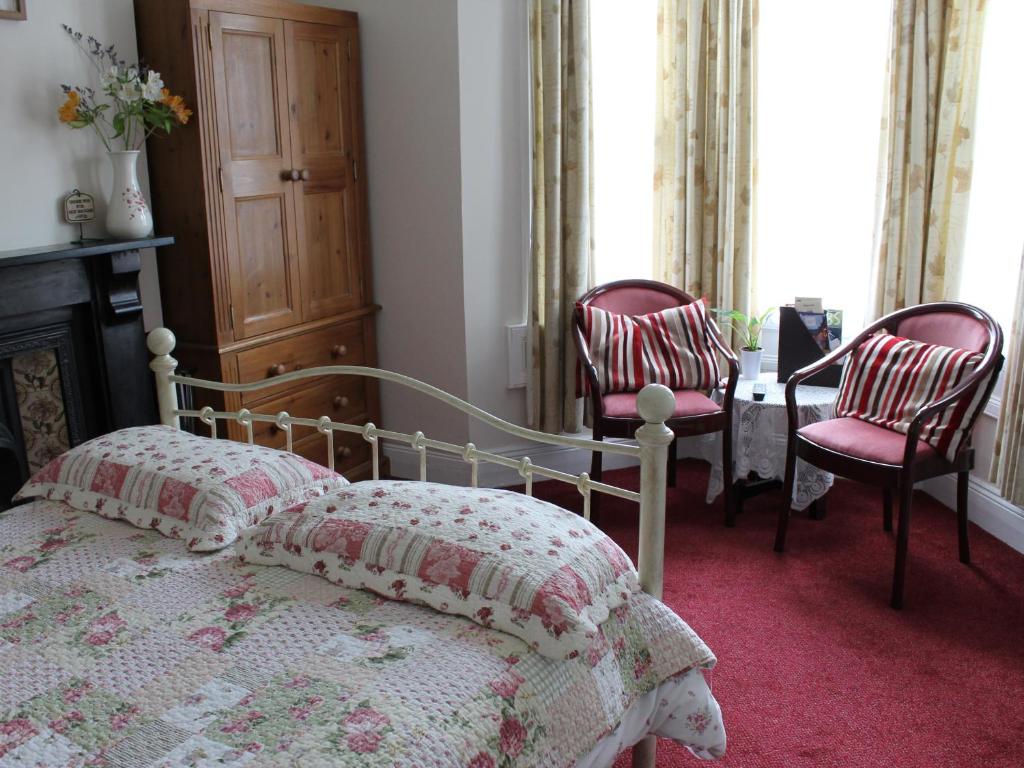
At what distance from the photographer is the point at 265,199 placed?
360 cm

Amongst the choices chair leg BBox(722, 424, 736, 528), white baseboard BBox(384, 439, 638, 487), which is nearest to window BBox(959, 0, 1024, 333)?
chair leg BBox(722, 424, 736, 528)

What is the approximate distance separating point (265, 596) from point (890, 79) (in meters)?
3.11

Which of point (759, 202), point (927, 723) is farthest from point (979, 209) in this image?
point (927, 723)

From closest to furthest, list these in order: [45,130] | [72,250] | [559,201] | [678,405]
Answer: [72,250]
[45,130]
[678,405]
[559,201]

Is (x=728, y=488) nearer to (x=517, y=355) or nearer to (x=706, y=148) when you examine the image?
(x=517, y=355)

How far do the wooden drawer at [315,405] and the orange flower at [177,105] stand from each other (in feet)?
3.41

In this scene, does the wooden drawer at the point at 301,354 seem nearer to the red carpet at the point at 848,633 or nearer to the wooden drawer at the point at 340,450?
the wooden drawer at the point at 340,450

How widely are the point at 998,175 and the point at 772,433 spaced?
129 cm

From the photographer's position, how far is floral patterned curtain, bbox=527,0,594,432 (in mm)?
3881

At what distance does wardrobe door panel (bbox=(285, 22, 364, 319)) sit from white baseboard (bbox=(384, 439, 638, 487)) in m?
0.74

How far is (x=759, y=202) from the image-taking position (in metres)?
4.18

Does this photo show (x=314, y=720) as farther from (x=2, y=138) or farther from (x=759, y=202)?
(x=759, y=202)

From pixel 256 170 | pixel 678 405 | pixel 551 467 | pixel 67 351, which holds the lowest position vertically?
pixel 551 467

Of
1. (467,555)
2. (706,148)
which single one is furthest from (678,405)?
(467,555)
